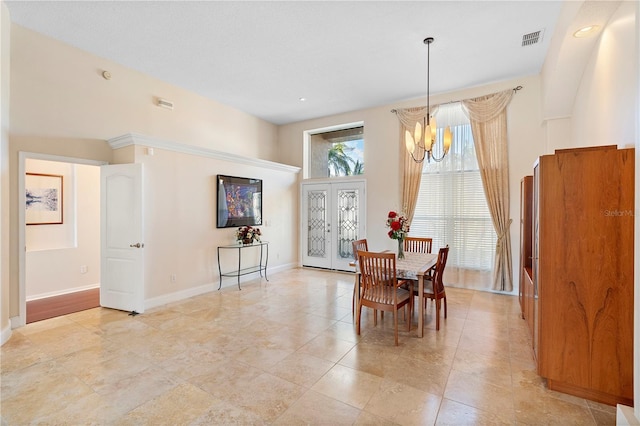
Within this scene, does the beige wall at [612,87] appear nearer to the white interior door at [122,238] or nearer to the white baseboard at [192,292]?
the white interior door at [122,238]

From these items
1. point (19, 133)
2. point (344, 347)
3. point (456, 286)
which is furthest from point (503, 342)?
point (19, 133)

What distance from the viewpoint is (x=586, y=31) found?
9.14ft

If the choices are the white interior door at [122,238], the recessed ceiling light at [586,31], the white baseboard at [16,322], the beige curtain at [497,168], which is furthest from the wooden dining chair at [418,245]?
the white baseboard at [16,322]

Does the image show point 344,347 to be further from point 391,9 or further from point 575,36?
point 575,36

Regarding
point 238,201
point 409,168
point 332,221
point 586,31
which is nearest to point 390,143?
point 409,168

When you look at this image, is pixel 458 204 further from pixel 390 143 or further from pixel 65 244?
pixel 65 244

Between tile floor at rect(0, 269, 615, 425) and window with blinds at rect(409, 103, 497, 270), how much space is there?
1.30 metres

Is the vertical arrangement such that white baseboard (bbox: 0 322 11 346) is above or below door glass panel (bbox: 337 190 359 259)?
below

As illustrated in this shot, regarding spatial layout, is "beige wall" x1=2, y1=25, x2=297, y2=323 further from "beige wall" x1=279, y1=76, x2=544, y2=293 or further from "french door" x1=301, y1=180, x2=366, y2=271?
"beige wall" x1=279, y1=76, x2=544, y2=293

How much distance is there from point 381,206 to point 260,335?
A: 3.66 meters

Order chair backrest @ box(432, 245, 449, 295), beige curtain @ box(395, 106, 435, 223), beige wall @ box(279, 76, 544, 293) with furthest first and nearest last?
beige curtain @ box(395, 106, 435, 223), beige wall @ box(279, 76, 544, 293), chair backrest @ box(432, 245, 449, 295)

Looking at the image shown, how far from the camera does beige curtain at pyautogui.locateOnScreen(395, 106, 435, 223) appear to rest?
555cm

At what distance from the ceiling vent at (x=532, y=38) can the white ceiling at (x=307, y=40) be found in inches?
2.7

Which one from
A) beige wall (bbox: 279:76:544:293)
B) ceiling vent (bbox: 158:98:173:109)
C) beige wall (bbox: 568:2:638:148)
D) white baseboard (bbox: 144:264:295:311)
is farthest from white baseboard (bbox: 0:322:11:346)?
beige wall (bbox: 568:2:638:148)
